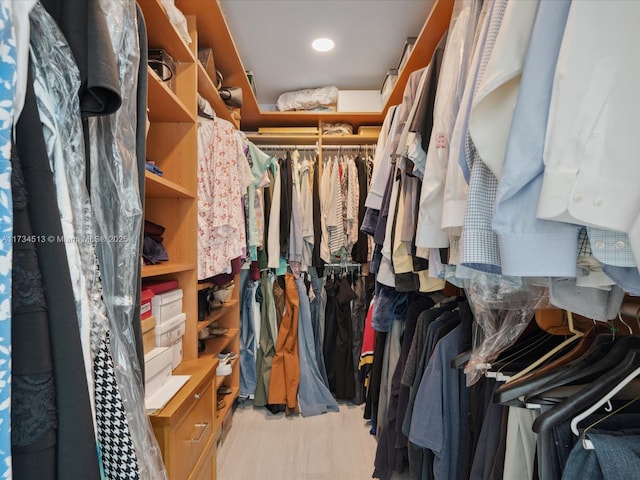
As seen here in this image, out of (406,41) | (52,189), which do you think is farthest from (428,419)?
(406,41)

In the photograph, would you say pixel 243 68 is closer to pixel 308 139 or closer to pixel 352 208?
pixel 308 139

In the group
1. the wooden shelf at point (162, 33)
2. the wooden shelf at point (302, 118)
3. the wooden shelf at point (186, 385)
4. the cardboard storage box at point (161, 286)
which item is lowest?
the wooden shelf at point (186, 385)

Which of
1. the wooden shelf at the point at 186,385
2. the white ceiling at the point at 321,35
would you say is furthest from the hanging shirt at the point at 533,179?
the white ceiling at the point at 321,35

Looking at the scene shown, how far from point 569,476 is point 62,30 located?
1068 mm

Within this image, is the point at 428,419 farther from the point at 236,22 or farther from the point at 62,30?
the point at 236,22

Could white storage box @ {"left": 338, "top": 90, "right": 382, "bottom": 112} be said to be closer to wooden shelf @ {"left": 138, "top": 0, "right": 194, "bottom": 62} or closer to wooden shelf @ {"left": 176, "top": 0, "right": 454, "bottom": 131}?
wooden shelf @ {"left": 176, "top": 0, "right": 454, "bottom": 131}

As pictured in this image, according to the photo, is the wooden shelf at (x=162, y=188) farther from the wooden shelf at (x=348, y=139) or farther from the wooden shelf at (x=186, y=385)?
the wooden shelf at (x=348, y=139)

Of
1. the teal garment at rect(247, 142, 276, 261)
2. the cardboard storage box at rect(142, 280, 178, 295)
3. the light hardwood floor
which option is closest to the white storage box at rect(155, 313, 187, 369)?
the cardboard storage box at rect(142, 280, 178, 295)

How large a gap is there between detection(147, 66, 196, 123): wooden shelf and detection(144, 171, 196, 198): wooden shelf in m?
0.27

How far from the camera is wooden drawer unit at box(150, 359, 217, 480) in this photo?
2.90ft

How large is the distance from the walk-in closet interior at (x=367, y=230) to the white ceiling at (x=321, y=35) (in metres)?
0.02

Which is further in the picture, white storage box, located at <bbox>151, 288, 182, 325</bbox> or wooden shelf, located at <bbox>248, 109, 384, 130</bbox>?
wooden shelf, located at <bbox>248, 109, 384, 130</bbox>

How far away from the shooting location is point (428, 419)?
1014 millimetres

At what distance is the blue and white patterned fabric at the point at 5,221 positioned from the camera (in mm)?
346
